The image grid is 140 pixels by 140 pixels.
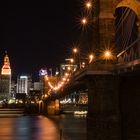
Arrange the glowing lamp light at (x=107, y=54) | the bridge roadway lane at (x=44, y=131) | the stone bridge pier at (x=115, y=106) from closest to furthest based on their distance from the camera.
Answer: the stone bridge pier at (x=115, y=106) → the glowing lamp light at (x=107, y=54) → the bridge roadway lane at (x=44, y=131)

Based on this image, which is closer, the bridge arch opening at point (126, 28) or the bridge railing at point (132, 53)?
the bridge railing at point (132, 53)

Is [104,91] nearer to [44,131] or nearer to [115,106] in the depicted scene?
[115,106]

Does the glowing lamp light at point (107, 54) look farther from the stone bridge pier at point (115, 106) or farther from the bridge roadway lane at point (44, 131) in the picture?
the bridge roadway lane at point (44, 131)

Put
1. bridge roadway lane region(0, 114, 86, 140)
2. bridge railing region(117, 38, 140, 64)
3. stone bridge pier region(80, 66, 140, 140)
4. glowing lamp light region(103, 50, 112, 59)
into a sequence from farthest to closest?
bridge roadway lane region(0, 114, 86, 140) < glowing lamp light region(103, 50, 112, 59) < stone bridge pier region(80, 66, 140, 140) < bridge railing region(117, 38, 140, 64)

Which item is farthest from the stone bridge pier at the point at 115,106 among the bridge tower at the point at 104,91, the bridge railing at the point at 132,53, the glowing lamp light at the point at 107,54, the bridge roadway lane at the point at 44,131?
the bridge roadway lane at the point at 44,131

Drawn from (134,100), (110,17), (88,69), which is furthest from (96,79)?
(110,17)

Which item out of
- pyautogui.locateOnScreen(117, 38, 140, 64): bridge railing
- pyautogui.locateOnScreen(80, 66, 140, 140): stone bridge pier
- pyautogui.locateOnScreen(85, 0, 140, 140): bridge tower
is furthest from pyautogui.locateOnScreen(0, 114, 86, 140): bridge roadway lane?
pyautogui.locateOnScreen(117, 38, 140, 64): bridge railing

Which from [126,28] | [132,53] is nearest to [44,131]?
[126,28]

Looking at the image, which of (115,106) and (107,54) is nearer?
(115,106)

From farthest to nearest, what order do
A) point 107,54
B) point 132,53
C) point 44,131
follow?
point 44,131
point 107,54
point 132,53

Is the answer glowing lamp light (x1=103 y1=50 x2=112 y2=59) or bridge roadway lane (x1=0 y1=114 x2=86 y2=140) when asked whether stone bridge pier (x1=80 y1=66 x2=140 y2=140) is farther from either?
bridge roadway lane (x1=0 y1=114 x2=86 y2=140)

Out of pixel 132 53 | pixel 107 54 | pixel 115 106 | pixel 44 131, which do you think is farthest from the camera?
pixel 44 131

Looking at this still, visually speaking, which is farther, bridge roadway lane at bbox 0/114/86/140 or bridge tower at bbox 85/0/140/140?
bridge roadway lane at bbox 0/114/86/140

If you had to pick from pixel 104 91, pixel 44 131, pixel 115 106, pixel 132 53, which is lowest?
pixel 44 131
